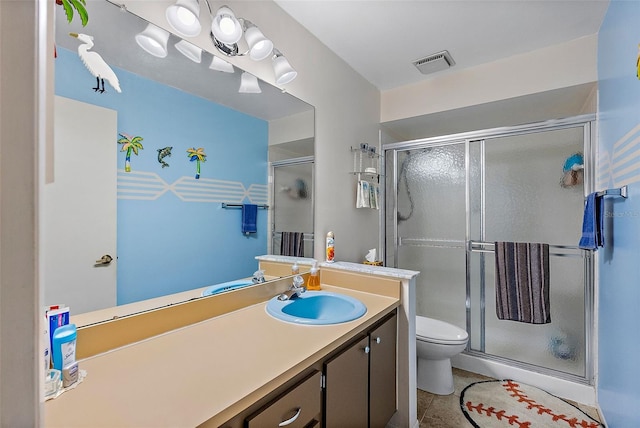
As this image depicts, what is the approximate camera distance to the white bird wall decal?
93 centimetres

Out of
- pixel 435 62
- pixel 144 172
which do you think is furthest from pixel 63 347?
pixel 435 62

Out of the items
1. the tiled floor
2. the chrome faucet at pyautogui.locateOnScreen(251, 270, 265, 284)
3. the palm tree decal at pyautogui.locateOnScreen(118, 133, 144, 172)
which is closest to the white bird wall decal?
the palm tree decal at pyautogui.locateOnScreen(118, 133, 144, 172)

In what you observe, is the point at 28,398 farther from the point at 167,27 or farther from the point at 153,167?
the point at 167,27

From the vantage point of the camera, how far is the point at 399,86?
2604mm

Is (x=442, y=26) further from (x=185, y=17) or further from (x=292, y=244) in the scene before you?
(x=292, y=244)

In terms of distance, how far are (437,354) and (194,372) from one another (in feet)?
5.52

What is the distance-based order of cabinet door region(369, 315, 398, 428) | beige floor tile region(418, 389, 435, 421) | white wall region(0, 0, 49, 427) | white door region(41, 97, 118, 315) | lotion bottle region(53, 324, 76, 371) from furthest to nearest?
beige floor tile region(418, 389, 435, 421)
cabinet door region(369, 315, 398, 428)
white door region(41, 97, 118, 315)
lotion bottle region(53, 324, 76, 371)
white wall region(0, 0, 49, 427)

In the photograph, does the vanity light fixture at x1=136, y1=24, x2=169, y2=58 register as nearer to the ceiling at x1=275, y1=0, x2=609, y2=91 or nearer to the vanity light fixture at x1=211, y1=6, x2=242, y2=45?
the vanity light fixture at x1=211, y1=6, x2=242, y2=45

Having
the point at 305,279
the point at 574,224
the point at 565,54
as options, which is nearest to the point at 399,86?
the point at 565,54

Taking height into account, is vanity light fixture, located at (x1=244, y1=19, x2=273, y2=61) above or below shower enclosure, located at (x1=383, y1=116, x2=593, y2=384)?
above

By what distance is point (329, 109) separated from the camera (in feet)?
6.68

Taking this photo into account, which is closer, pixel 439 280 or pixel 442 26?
pixel 442 26

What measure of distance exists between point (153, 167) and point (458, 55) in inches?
86.2

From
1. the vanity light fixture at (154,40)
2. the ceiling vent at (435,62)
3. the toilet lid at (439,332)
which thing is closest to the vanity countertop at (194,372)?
the toilet lid at (439,332)
